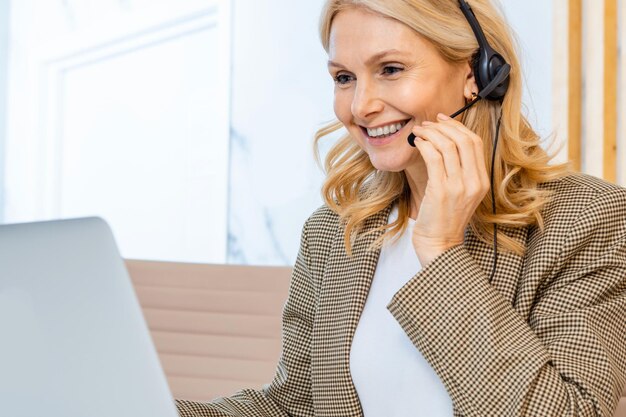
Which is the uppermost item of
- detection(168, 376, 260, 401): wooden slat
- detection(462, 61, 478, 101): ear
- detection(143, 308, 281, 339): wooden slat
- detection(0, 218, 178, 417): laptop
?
detection(462, 61, 478, 101): ear

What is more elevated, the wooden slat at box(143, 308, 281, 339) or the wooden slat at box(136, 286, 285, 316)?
the wooden slat at box(136, 286, 285, 316)

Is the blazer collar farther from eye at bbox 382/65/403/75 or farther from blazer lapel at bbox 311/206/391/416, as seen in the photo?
eye at bbox 382/65/403/75

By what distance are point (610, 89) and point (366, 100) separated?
1.05m

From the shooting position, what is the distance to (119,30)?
3760mm

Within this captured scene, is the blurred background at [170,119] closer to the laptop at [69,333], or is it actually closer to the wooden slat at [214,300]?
the wooden slat at [214,300]

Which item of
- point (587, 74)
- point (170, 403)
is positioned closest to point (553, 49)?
point (587, 74)

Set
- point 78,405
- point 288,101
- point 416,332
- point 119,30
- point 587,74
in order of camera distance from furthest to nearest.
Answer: point 119,30, point 288,101, point 587,74, point 416,332, point 78,405

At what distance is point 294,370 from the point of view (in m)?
1.49

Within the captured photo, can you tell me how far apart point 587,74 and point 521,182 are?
3.16 ft

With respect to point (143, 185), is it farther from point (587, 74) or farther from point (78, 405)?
point (78, 405)

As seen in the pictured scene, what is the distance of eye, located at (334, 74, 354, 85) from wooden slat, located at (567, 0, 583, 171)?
98cm

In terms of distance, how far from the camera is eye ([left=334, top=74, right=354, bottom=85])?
139 centimetres

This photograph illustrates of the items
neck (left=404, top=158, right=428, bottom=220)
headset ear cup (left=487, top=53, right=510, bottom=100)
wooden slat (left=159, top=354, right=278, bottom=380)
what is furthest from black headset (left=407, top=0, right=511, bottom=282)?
wooden slat (left=159, top=354, right=278, bottom=380)

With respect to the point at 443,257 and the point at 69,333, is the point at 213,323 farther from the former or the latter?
the point at 69,333
